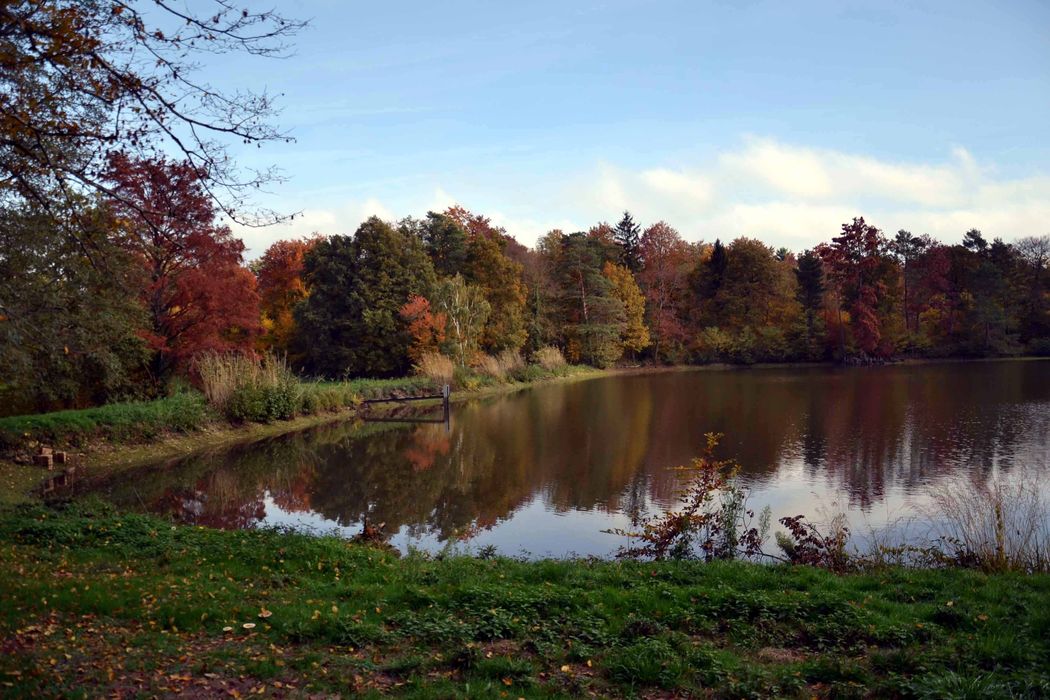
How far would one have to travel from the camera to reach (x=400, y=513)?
10.7 metres

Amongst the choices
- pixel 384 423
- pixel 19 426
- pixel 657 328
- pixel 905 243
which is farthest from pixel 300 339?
pixel 905 243

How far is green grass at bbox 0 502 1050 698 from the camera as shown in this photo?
12.7 ft

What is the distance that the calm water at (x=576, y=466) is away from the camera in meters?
10.2

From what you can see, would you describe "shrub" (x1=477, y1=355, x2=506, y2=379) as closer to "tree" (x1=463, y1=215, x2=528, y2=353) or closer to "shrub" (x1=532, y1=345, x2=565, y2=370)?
"tree" (x1=463, y1=215, x2=528, y2=353)

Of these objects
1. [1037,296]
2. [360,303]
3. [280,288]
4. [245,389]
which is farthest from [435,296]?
[1037,296]

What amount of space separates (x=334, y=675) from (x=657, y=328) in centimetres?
4632

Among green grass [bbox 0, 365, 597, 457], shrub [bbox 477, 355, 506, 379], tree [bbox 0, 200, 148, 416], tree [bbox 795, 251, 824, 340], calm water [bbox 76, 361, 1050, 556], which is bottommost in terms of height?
calm water [bbox 76, 361, 1050, 556]

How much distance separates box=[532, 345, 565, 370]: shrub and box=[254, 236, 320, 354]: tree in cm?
1236

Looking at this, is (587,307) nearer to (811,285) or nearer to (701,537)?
(811,285)

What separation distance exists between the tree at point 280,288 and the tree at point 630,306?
19.7 meters

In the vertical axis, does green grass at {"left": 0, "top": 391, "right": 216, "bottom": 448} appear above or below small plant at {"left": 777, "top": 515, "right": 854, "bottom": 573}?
above

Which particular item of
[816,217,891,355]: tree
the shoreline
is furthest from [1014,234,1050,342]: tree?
the shoreline

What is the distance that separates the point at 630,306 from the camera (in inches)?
1857

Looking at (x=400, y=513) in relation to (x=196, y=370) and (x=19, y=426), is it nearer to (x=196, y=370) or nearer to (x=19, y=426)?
(x=19, y=426)
